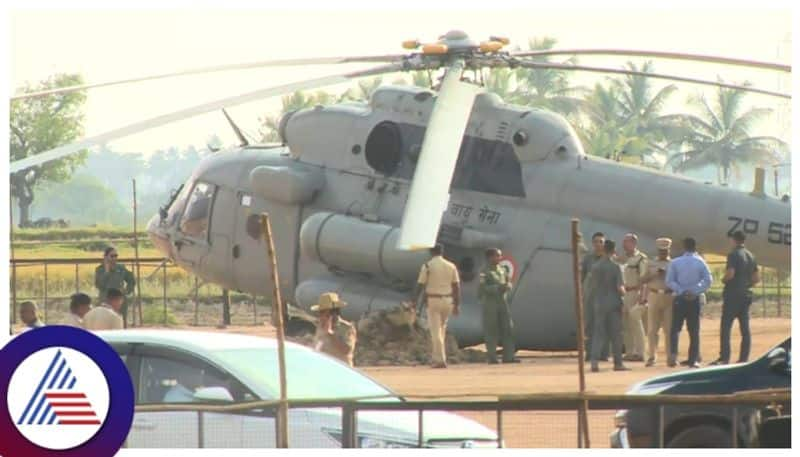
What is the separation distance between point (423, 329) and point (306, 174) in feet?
7.95

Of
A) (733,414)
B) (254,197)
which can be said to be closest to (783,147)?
(254,197)

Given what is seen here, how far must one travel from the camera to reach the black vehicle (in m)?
12.1

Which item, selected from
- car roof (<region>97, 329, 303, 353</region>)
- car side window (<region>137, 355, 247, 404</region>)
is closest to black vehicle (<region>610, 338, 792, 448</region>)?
car side window (<region>137, 355, 247, 404</region>)

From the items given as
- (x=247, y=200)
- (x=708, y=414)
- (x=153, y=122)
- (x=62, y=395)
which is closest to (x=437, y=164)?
(x=153, y=122)

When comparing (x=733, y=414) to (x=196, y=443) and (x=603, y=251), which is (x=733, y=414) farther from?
(x=603, y=251)

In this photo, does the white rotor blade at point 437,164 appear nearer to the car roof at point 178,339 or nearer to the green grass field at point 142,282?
the car roof at point 178,339

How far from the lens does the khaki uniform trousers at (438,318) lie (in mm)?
21578

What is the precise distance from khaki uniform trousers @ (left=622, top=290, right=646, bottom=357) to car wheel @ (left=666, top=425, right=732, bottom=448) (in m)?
9.31

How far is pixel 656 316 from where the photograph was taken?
21.6m

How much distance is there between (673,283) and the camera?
21.0 m

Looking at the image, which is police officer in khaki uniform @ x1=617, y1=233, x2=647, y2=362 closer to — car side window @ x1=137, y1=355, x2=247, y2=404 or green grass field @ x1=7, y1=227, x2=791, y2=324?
car side window @ x1=137, y1=355, x2=247, y2=404

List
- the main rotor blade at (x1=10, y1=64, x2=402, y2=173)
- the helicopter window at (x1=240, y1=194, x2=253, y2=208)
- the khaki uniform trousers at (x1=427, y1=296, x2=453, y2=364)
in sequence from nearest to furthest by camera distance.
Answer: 1. the main rotor blade at (x1=10, y1=64, x2=402, y2=173)
2. the khaki uniform trousers at (x1=427, y1=296, x2=453, y2=364)
3. the helicopter window at (x1=240, y1=194, x2=253, y2=208)

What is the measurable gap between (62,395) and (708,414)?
4015mm

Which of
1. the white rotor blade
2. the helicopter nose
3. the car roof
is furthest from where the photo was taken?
the helicopter nose
